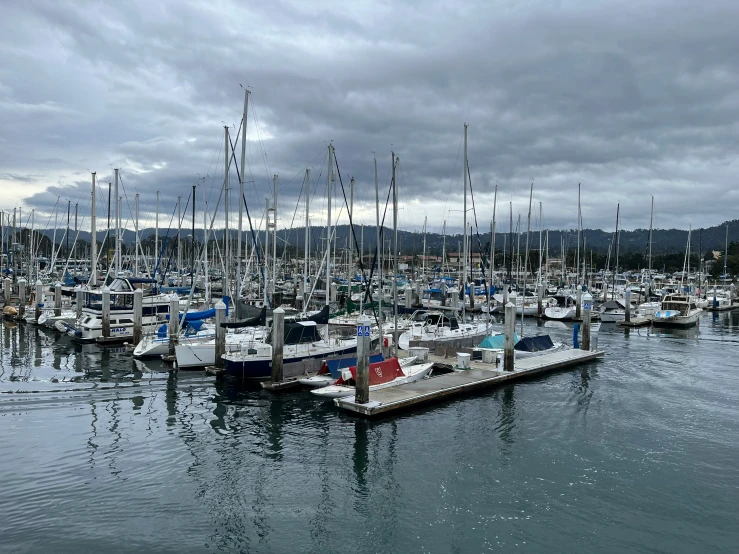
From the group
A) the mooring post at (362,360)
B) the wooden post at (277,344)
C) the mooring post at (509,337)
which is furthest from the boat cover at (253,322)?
the mooring post at (509,337)

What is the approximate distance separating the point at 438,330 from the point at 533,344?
6.23 m

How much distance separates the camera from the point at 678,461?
54.4 ft

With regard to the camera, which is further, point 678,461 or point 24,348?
point 24,348

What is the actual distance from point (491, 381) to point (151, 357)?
2008 cm

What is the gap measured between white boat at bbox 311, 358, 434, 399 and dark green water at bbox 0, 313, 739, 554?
0.76 meters

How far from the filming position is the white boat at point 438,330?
3271cm

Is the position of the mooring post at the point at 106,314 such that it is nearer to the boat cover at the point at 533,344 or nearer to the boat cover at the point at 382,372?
the boat cover at the point at 382,372

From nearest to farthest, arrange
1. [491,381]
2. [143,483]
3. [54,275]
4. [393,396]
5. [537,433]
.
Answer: [143,483]
[537,433]
[393,396]
[491,381]
[54,275]

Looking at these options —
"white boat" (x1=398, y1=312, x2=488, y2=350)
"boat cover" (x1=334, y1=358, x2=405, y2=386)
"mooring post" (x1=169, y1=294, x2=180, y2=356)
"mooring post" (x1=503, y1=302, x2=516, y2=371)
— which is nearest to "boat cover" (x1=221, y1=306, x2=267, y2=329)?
"mooring post" (x1=169, y1=294, x2=180, y2=356)

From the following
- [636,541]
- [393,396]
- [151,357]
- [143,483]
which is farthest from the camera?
[151,357]

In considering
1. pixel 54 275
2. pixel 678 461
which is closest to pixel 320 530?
pixel 678 461

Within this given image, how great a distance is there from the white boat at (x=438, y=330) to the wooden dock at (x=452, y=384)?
3.07m

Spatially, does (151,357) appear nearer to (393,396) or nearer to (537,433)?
(393,396)

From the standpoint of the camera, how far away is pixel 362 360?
20094 mm
